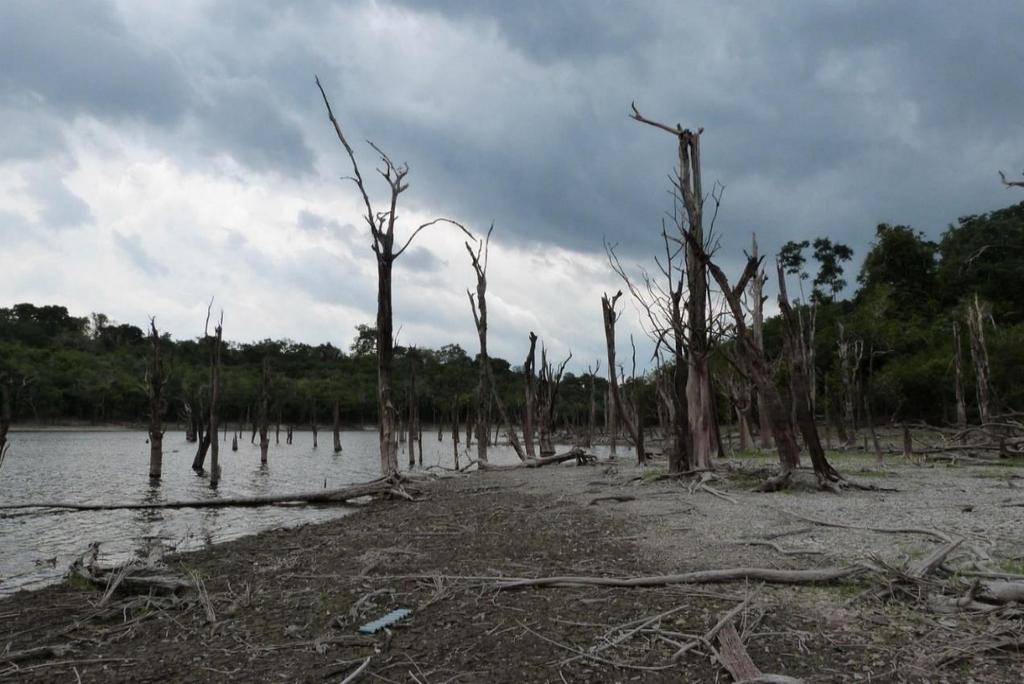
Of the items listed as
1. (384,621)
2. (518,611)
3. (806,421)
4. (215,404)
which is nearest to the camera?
(384,621)

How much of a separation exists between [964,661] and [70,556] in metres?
12.1

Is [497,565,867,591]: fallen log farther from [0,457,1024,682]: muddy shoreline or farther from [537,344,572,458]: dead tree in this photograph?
[537,344,572,458]: dead tree

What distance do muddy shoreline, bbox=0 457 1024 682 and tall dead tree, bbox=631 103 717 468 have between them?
5.57m

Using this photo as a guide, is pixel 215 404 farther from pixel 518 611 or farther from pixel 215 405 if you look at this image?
pixel 518 611

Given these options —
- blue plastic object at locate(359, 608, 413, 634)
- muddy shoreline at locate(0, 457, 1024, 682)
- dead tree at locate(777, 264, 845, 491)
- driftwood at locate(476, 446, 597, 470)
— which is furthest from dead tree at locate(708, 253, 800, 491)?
driftwood at locate(476, 446, 597, 470)

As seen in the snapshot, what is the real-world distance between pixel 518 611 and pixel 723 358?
23.8 metres

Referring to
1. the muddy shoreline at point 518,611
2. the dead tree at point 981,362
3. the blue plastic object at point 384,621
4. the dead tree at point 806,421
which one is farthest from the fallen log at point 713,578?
the dead tree at point 981,362

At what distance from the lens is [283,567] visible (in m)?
8.39

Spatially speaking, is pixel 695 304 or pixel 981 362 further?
pixel 981 362

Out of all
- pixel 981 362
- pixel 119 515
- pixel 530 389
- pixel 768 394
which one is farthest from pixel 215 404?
pixel 981 362

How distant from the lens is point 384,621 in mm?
5391

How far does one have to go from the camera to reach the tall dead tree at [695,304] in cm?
1630

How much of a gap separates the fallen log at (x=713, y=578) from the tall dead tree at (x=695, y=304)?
10360 mm

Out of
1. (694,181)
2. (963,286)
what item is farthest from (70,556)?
(963,286)
